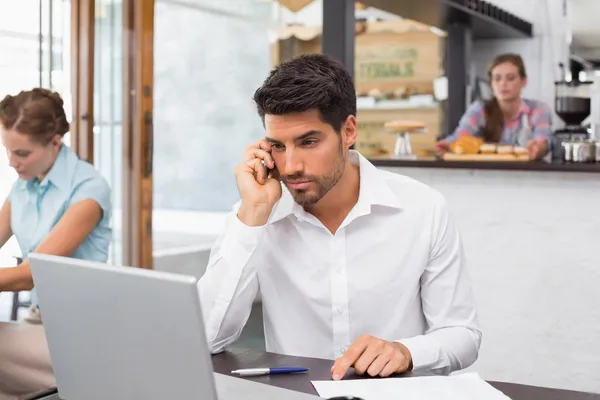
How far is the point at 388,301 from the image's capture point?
1809 millimetres

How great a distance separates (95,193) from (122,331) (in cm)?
171

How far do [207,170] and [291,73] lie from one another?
354 cm

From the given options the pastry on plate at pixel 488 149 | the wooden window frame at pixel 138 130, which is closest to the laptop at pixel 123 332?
the pastry on plate at pixel 488 149

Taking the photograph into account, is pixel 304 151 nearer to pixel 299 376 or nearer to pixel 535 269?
pixel 299 376

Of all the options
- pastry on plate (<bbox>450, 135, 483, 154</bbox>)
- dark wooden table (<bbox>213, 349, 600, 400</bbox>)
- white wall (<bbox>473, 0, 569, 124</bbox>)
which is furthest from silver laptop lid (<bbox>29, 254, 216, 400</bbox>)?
white wall (<bbox>473, 0, 569, 124</bbox>)

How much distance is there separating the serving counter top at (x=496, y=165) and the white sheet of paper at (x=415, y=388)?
200 cm

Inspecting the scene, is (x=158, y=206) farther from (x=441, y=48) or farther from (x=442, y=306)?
(x=441, y=48)

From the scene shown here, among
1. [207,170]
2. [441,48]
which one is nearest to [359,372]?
[207,170]

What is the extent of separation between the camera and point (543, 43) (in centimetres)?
680

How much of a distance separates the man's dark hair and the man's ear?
0.03 m

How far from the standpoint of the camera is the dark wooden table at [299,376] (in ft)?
4.19

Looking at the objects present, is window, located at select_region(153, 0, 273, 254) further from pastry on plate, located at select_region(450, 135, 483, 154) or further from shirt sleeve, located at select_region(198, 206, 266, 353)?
shirt sleeve, located at select_region(198, 206, 266, 353)

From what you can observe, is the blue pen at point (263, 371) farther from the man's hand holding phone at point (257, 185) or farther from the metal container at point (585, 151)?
the metal container at point (585, 151)

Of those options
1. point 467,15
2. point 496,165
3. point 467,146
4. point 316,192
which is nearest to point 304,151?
point 316,192
